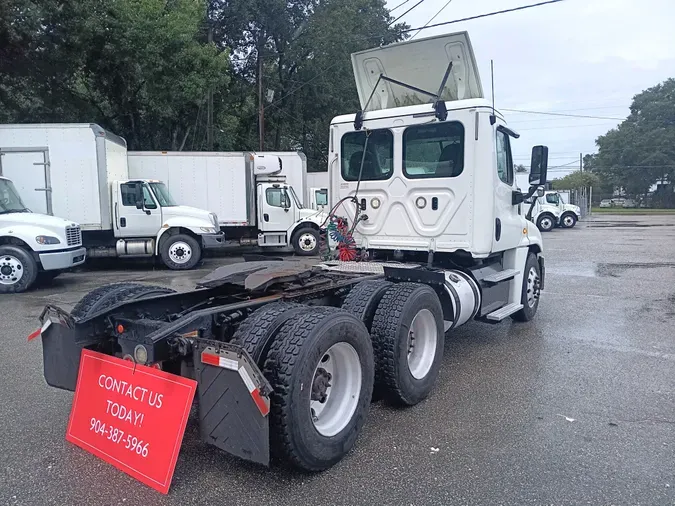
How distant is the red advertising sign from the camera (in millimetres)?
3191

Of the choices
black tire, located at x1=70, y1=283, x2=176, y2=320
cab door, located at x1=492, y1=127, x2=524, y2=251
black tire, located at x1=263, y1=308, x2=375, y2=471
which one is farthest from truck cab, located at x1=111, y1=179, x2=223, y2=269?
black tire, located at x1=263, y1=308, x2=375, y2=471

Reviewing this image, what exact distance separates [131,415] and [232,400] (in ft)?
2.65

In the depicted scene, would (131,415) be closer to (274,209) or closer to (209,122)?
(274,209)

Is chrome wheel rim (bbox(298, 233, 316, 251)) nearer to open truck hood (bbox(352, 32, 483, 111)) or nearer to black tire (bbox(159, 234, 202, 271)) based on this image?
black tire (bbox(159, 234, 202, 271))

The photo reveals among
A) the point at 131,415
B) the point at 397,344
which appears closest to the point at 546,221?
the point at 397,344

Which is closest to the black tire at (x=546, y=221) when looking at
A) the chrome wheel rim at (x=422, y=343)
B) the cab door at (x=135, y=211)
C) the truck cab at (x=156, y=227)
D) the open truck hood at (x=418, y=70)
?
the truck cab at (x=156, y=227)

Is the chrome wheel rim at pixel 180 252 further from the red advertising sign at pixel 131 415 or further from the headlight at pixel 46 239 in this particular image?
the red advertising sign at pixel 131 415

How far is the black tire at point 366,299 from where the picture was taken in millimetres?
4492

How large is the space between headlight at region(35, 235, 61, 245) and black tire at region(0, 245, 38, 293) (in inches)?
13.2

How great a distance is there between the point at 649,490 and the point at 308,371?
2168 mm

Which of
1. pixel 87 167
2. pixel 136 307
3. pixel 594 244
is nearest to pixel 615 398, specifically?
pixel 136 307

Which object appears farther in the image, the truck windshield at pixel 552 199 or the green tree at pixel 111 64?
the truck windshield at pixel 552 199

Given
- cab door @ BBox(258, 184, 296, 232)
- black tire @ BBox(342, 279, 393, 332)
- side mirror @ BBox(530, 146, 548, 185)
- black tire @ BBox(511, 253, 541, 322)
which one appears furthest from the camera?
cab door @ BBox(258, 184, 296, 232)

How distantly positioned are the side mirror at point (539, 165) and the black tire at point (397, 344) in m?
2.82
